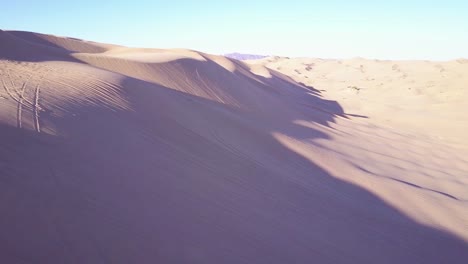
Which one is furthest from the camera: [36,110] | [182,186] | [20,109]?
[36,110]

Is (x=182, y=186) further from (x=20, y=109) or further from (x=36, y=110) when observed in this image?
(x=20, y=109)

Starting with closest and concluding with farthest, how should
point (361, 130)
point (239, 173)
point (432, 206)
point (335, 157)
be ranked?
point (239, 173), point (432, 206), point (335, 157), point (361, 130)

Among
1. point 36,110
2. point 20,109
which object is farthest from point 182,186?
point 20,109

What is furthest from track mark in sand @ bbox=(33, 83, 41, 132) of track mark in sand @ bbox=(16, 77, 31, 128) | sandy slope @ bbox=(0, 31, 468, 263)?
track mark in sand @ bbox=(16, 77, 31, 128)

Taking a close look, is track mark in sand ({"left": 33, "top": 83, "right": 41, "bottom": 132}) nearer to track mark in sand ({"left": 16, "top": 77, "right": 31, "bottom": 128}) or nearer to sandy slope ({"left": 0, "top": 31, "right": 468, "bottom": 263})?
sandy slope ({"left": 0, "top": 31, "right": 468, "bottom": 263})

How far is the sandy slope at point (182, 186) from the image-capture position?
3.85 metres

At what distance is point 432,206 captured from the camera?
7.69m

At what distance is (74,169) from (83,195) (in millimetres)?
537

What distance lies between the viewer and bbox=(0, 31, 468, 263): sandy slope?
385cm

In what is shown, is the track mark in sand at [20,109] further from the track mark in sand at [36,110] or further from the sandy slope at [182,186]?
the track mark in sand at [36,110]

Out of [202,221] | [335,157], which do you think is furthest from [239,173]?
[335,157]

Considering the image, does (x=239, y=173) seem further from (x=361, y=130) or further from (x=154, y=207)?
(x=361, y=130)

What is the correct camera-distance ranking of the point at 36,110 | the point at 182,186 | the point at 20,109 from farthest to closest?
the point at 36,110
the point at 20,109
the point at 182,186

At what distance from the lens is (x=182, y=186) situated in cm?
528
